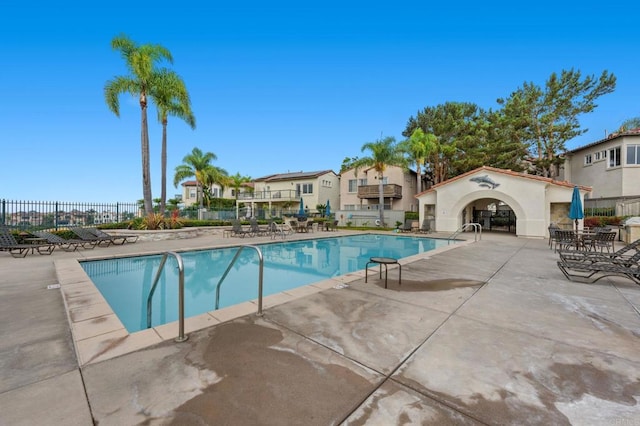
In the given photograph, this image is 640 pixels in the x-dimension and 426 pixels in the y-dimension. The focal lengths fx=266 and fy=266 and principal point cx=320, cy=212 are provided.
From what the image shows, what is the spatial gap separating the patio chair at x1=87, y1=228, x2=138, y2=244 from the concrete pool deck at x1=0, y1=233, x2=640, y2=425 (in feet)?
28.5

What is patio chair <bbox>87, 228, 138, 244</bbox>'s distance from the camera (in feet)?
41.4

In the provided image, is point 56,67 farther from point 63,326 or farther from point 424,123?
point 424,123

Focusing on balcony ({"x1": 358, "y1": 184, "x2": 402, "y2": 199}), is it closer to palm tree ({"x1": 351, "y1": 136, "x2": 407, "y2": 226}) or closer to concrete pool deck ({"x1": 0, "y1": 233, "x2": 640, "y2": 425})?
palm tree ({"x1": 351, "y1": 136, "x2": 407, "y2": 226})

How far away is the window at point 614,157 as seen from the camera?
22.2m

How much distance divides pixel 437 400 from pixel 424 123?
1549 inches

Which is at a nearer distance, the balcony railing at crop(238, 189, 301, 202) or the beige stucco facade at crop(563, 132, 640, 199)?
the beige stucco facade at crop(563, 132, 640, 199)

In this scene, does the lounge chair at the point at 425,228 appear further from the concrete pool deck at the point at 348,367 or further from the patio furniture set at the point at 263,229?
the concrete pool deck at the point at 348,367

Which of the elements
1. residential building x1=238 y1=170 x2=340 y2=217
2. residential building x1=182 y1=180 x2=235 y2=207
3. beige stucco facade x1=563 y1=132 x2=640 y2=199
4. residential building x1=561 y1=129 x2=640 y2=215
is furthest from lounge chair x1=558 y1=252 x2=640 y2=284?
residential building x1=182 y1=180 x2=235 y2=207

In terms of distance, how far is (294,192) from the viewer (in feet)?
128

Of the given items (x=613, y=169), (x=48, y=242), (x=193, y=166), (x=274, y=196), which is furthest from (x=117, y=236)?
(x=613, y=169)

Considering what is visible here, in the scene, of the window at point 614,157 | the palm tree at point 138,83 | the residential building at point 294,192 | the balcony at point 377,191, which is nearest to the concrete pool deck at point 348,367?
the palm tree at point 138,83

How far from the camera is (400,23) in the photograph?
20359 mm

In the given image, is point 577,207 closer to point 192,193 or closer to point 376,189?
point 376,189

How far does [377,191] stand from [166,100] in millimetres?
24013
